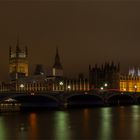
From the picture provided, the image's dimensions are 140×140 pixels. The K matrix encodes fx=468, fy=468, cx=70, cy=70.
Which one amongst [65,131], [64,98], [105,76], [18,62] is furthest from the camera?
[18,62]

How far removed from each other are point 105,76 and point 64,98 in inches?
1530

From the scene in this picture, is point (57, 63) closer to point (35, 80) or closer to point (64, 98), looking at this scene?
point (35, 80)

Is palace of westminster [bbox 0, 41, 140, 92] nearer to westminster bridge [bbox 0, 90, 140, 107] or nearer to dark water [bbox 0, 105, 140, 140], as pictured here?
westminster bridge [bbox 0, 90, 140, 107]

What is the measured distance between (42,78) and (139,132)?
8180cm

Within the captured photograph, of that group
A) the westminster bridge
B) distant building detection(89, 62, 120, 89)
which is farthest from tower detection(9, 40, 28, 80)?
the westminster bridge

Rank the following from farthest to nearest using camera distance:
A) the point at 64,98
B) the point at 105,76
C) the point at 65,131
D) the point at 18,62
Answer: the point at 18,62 < the point at 105,76 < the point at 64,98 < the point at 65,131

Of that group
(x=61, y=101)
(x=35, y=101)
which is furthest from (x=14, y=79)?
(x=61, y=101)

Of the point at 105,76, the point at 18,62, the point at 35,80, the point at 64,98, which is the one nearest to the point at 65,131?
the point at 64,98

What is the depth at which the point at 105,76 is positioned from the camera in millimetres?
91062

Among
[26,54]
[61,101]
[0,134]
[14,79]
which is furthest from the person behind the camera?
[26,54]

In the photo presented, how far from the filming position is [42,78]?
106 metres

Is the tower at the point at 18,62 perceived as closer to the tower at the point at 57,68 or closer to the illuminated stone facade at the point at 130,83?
the tower at the point at 57,68

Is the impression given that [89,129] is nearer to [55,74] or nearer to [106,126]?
[106,126]

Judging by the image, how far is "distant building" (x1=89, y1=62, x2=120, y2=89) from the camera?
90.1 metres
